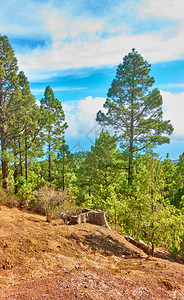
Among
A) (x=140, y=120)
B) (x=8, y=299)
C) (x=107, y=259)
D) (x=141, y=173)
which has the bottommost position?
(x=107, y=259)

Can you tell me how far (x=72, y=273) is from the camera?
4168 mm

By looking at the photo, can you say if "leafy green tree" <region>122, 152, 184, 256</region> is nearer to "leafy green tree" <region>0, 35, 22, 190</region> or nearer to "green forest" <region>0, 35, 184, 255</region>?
"green forest" <region>0, 35, 184, 255</region>

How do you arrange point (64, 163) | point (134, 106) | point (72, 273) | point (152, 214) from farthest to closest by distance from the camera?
point (64, 163), point (134, 106), point (152, 214), point (72, 273)

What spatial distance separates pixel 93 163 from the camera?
61.9 ft

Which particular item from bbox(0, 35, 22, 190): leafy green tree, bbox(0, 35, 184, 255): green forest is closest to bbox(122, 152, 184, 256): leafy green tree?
bbox(0, 35, 184, 255): green forest

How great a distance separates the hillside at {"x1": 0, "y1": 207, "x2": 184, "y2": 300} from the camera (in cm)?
339

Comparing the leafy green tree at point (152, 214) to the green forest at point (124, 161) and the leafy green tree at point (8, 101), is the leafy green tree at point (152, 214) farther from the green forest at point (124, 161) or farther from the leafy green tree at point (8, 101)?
the leafy green tree at point (8, 101)

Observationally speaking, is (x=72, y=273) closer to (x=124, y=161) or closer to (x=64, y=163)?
(x=124, y=161)

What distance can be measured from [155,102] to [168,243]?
8849mm

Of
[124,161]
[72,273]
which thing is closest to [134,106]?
[124,161]

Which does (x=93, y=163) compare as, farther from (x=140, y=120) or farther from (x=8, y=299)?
(x=8, y=299)

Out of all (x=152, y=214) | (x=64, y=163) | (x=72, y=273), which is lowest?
(x=72, y=273)

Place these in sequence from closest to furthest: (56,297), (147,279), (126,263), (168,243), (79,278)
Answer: (56,297) < (79,278) < (147,279) < (126,263) < (168,243)

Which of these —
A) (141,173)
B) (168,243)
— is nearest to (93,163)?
(141,173)
